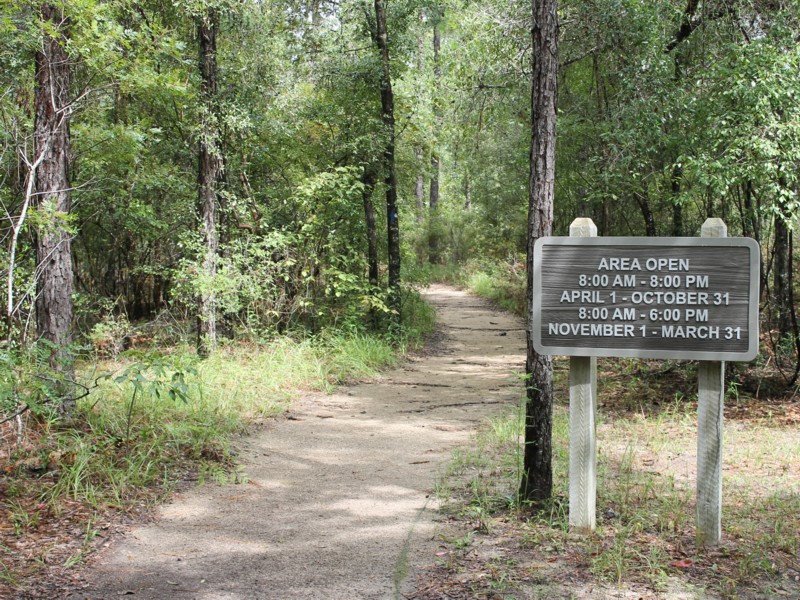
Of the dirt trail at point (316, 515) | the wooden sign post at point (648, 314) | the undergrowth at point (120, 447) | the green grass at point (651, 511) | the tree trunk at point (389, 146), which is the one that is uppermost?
the tree trunk at point (389, 146)

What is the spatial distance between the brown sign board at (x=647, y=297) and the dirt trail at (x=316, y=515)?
1.75 meters

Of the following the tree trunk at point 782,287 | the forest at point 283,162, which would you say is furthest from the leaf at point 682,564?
the tree trunk at point 782,287

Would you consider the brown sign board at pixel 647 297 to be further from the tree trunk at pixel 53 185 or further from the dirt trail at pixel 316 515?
the tree trunk at pixel 53 185

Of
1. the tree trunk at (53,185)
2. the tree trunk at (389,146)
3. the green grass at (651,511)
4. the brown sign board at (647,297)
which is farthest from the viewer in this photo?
the tree trunk at (389,146)

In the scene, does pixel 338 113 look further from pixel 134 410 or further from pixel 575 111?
pixel 134 410

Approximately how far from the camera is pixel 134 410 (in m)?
6.98

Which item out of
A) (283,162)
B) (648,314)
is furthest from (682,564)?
(283,162)

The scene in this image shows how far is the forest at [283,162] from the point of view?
680cm

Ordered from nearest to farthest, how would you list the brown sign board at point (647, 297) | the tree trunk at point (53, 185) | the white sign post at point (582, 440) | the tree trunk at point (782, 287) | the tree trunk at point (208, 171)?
the brown sign board at point (647, 297) → the white sign post at point (582, 440) → the tree trunk at point (53, 185) → the tree trunk at point (782, 287) → the tree trunk at point (208, 171)

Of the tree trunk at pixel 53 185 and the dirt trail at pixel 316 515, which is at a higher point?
the tree trunk at pixel 53 185

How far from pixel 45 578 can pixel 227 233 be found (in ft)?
30.5

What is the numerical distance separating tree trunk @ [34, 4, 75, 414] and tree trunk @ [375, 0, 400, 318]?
724 cm

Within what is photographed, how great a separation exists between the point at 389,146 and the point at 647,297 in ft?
34.3

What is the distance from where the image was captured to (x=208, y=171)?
1155 cm
